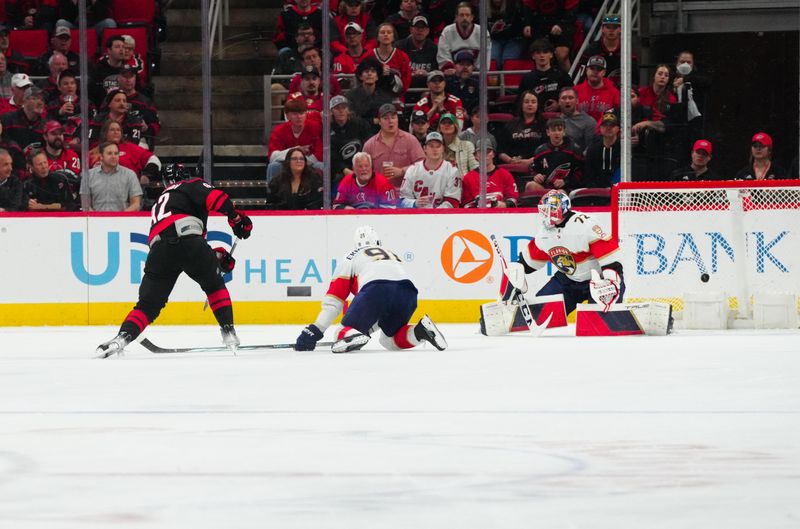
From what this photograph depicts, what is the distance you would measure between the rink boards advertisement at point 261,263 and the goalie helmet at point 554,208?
146 centimetres

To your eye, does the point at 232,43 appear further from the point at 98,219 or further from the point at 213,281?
the point at 213,281

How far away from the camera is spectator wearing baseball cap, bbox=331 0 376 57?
1089 cm

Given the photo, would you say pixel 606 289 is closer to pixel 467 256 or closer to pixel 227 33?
pixel 467 256

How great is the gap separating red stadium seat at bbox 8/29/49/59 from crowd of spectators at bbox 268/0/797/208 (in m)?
2.34

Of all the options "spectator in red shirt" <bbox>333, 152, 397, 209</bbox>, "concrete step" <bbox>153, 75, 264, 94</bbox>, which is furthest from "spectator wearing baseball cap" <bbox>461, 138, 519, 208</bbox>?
"concrete step" <bbox>153, 75, 264, 94</bbox>

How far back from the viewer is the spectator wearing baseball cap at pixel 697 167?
32.7 ft

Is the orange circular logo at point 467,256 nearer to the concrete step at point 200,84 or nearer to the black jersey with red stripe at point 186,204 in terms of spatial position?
the concrete step at point 200,84

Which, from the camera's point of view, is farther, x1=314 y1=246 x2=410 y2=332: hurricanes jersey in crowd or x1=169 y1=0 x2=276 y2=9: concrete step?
x1=169 y1=0 x2=276 y2=9: concrete step

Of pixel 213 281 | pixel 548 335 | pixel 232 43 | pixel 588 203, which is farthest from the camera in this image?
pixel 232 43

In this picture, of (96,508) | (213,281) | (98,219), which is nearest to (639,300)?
(213,281)

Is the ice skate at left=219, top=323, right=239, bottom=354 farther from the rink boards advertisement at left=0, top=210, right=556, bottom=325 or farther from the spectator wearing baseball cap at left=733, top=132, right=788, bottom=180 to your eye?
the spectator wearing baseball cap at left=733, top=132, right=788, bottom=180

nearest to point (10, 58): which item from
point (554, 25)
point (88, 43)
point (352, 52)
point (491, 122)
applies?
point (88, 43)

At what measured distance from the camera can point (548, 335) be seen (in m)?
8.65

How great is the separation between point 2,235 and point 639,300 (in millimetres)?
4961
